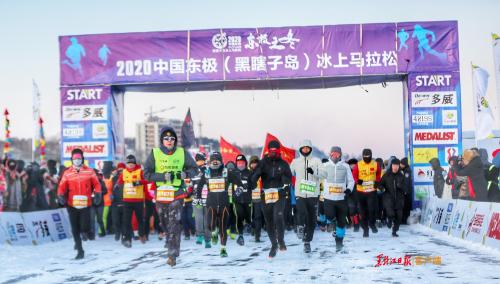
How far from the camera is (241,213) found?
1605cm

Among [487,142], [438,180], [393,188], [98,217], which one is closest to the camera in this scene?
[393,188]

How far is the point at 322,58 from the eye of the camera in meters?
20.3

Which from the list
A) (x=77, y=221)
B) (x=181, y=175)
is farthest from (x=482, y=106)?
(x=77, y=221)

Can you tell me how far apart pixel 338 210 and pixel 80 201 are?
4.81 meters

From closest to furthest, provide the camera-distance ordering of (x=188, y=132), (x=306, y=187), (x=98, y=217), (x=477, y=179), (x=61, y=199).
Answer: (x=306, y=187) → (x=61, y=199) → (x=477, y=179) → (x=98, y=217) → (x=188, y=132)

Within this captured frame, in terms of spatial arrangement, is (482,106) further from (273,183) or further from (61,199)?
(61,199)

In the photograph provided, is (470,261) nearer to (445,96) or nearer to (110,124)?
(445,96)

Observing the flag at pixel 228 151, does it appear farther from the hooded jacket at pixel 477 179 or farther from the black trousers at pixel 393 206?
the hooded jacket at pixel 477 179

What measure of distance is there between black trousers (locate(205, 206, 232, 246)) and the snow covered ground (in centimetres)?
40

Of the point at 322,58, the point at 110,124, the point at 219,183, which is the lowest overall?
the point at 219,183

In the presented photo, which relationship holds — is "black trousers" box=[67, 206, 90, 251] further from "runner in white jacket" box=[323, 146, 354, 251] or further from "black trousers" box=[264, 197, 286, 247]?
"runner in white jacket" box=[323, 146, 354, 251]

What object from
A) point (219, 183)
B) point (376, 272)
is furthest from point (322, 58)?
point (376, 272)

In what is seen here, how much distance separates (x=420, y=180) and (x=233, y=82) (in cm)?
650

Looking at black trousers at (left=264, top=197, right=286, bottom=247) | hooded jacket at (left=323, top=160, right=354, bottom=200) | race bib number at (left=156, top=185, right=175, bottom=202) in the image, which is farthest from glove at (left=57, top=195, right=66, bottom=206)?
hooded jacket at (left=323, top=160, right=354, bottom=200)
